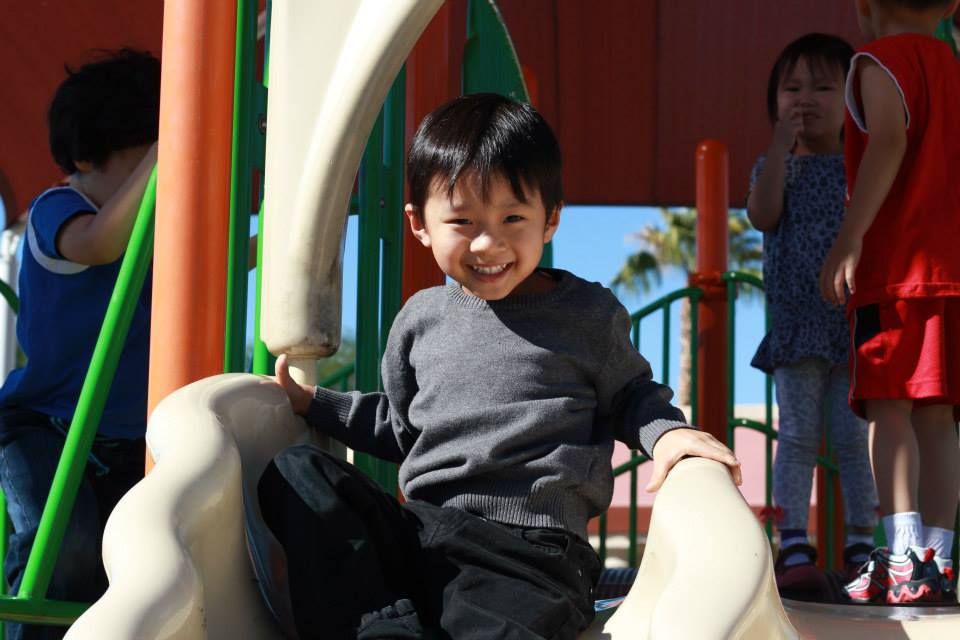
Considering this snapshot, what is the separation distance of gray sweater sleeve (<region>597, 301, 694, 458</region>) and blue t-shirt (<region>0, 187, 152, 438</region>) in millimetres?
1265

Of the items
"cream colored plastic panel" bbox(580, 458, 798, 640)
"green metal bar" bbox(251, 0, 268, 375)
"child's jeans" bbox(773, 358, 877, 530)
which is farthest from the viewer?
"child's jeans" bbox(773, 358, 877, 530)

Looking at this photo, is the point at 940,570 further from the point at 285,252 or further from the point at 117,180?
the point at 117,180

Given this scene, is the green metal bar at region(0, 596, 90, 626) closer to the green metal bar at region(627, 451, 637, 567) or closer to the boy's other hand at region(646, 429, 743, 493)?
the boy's other hand at region(646, 429, 743, 493)

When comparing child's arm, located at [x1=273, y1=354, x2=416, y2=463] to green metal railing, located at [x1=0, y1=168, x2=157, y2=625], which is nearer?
child's arm, located at [x1=273, y1=354, x2=416, y2=463]

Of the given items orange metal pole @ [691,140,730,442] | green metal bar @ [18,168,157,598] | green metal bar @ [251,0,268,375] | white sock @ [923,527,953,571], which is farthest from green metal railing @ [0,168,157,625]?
orange metal pole @ [691,140,730,442]

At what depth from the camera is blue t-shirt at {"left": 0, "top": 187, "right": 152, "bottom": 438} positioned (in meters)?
2.48

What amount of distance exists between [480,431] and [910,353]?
993 millimetres

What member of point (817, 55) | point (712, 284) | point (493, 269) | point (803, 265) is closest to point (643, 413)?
point (493, 269)

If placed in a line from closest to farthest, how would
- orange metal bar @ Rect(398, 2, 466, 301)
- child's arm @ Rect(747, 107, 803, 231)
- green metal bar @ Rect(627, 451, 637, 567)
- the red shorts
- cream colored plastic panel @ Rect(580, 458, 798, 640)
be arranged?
cream colored plastic panel @ Rect(580, 458, 798, 640) < the red shorts < orange metal bar @ Rect(398, 2, 466, 301) < child's arm @ Rect(747, 107, 803, 231) < green metal bar @ Rect(627, 451, 637, 567)

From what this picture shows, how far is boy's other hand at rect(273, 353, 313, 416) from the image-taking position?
1712 millimetres

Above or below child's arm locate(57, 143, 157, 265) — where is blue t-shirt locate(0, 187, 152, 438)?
below

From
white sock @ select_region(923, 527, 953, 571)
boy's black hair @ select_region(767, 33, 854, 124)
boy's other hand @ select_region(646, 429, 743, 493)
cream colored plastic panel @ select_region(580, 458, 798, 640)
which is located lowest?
white sock @ select_region(923, 527, 953, 571)

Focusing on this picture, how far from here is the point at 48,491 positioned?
7.66ft

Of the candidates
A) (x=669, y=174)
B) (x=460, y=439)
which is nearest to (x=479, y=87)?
(x=460, y=439)
